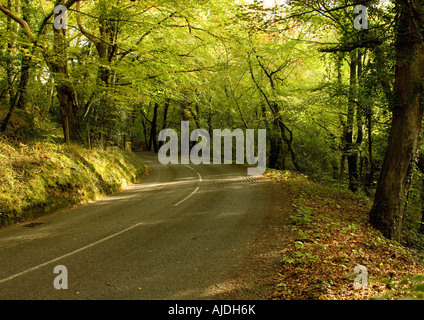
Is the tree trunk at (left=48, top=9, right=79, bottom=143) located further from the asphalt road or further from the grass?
the asphalt road

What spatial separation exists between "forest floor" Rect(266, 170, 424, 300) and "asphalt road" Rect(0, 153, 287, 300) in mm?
569

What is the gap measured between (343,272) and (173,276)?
3296mm

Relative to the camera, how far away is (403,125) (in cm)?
838

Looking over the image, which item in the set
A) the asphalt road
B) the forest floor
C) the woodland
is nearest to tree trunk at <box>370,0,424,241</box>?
the woodland

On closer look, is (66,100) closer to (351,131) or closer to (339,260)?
(339,260)

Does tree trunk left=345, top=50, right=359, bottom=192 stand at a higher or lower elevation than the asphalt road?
higher

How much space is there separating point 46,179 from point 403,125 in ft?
40.2

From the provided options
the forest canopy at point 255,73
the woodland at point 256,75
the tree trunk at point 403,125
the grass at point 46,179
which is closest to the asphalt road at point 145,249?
the grass at point 46,179

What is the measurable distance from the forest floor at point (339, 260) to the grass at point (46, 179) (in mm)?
7888

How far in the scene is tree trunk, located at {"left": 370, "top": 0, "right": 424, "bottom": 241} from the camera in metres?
7.98

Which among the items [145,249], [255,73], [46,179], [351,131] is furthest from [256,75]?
[145,249]

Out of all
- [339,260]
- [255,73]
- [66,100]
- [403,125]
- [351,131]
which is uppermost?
[255,73]

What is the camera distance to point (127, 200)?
37.4ft
